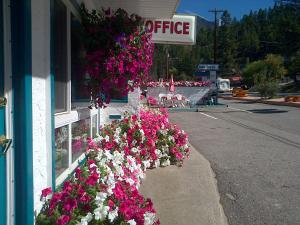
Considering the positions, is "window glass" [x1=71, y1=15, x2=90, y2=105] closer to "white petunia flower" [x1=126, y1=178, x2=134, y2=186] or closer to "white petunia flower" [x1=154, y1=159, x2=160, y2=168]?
"white petunia flower" [x1=126, y1=178, x2=134, y2=186]

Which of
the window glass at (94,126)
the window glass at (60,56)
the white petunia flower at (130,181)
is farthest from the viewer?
the window glass at (94,126)

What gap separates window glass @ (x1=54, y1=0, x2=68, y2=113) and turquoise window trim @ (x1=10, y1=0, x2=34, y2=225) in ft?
3.11

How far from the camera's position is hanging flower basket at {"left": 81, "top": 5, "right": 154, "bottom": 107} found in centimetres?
399

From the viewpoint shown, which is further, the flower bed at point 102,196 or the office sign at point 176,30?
the office sign at point 176,30

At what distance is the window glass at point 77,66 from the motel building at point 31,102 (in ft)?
0.56

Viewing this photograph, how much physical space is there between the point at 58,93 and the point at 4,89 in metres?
1.26

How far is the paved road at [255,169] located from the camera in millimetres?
4664

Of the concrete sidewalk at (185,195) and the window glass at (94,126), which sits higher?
the window glass at (94,126)

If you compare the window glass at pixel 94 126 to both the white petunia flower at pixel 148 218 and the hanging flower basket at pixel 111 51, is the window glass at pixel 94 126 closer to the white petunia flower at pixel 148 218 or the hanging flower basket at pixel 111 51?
the hanging flower basket at pixel 111 51

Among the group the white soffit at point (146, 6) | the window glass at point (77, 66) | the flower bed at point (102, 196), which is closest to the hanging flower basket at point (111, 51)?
the window glass at point (77, 66)

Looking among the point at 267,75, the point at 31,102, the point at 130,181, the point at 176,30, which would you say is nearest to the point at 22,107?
the point at 31,102

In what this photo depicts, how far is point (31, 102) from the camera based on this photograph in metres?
2.58

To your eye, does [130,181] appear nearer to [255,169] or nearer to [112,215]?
[112,215]

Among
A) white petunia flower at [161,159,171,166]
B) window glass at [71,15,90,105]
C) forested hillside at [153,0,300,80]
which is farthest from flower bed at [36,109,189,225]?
forested hillside at [153,0,300,80]
